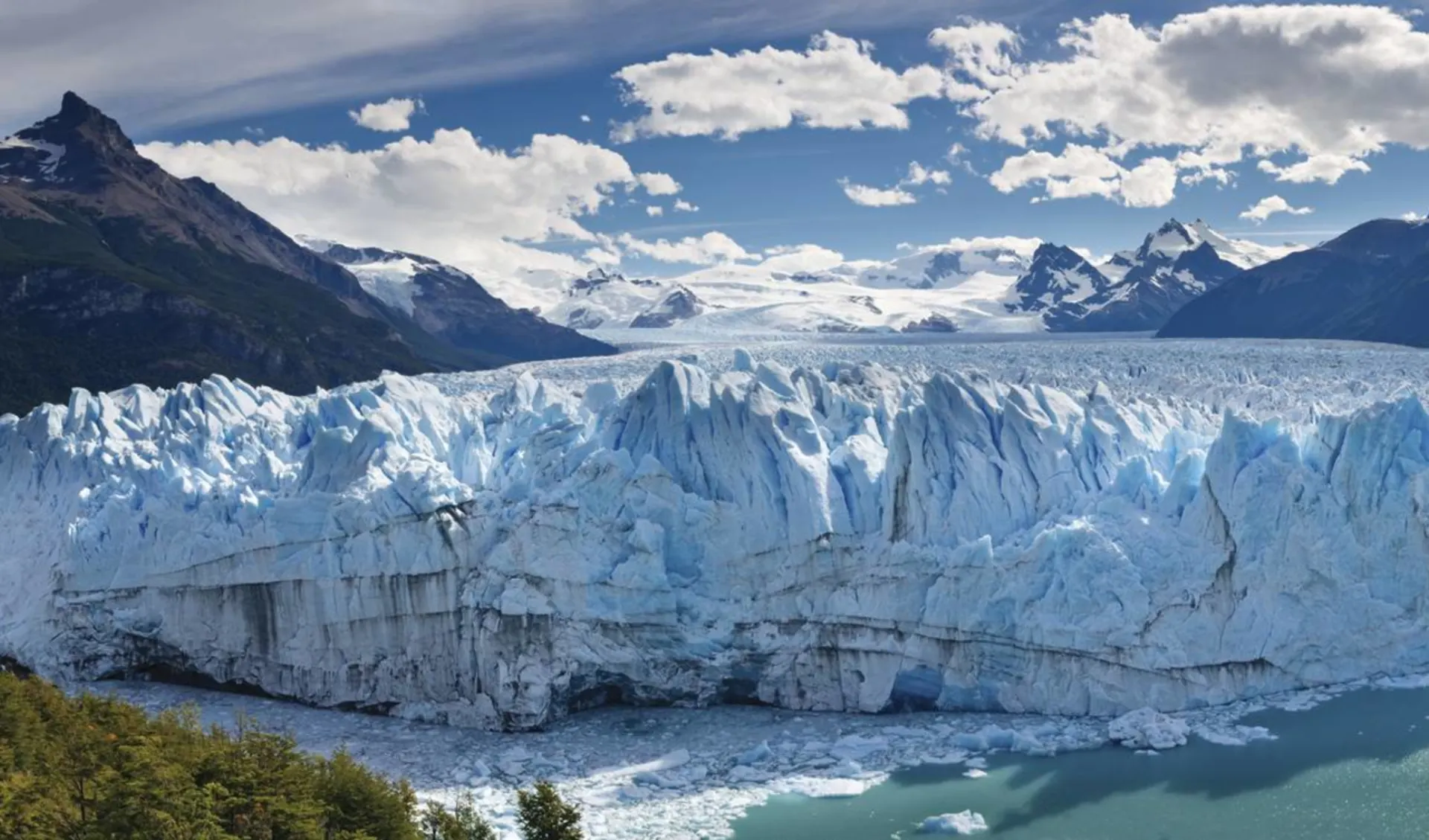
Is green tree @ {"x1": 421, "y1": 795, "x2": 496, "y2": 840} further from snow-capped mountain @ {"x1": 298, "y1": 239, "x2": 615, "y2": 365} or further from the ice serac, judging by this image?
snow-capped mountain @ {"x1": 298, "y1": 239, "x2": 615, "y2": 365}

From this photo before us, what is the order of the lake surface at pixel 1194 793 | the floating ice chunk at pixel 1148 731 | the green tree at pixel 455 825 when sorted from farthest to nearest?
the floating ice chunk at pixel 1148 731
the lake surface at pixel 1194 793
the green tree at pixel 455 825

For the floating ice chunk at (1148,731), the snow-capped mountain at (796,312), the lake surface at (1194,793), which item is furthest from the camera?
the snow-capped mountain at (796,312)

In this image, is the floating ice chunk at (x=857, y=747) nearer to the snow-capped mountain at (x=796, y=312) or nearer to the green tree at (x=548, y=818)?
the green tree at (x=548, y=818)

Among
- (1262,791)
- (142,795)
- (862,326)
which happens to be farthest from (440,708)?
(862,326)

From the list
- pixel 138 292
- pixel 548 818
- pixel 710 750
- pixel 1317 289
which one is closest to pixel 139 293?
pixel 138 292

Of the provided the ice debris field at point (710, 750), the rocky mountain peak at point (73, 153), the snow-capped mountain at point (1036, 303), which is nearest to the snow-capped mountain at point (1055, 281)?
the snow-capped mountain at point (1036, 303)

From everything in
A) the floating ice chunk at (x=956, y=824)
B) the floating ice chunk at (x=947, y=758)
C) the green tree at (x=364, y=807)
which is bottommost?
the floating ice chunk at (x=956, y=824)

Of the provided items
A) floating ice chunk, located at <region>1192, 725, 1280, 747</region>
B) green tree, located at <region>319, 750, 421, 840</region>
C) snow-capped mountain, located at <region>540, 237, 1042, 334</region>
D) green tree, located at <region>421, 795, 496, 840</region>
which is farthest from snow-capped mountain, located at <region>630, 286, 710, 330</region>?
green tree, located at <region>319, 750, 421, 840</region>
